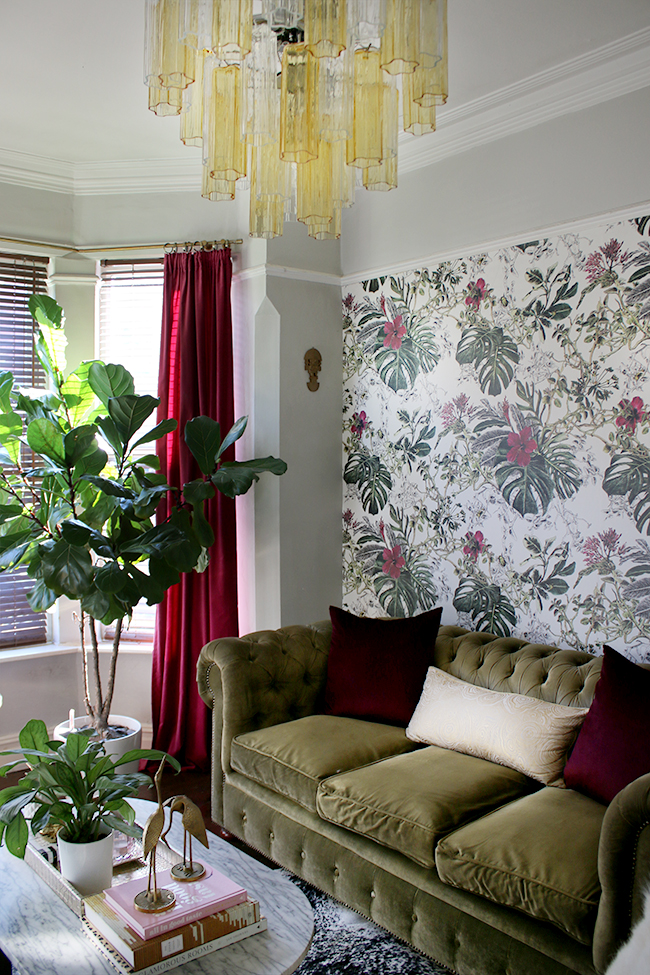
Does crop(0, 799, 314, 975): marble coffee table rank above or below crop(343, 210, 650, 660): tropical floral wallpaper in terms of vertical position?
below

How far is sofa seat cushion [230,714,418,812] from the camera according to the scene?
2.68 metres

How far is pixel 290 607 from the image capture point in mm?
3871

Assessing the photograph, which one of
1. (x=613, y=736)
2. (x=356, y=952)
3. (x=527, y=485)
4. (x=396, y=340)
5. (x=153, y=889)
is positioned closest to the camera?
(x=153, y=889)

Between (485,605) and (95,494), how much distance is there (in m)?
1.78

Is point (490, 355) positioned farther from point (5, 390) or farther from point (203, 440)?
point (5, 390)


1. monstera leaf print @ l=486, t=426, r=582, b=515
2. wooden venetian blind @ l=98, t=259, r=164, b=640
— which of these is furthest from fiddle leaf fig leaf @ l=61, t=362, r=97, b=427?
monstera leaf print @ l=486, t=426, r=582, b=515

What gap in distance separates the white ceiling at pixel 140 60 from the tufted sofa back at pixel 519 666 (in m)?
2.11

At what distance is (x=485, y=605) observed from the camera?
3.38 m

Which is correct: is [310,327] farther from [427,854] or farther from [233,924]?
[233,924]

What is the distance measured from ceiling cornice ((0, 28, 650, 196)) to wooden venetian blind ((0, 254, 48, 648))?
0.45m

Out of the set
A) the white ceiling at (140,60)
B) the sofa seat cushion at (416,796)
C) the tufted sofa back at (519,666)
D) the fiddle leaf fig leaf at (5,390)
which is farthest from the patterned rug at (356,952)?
the white ceiling at (140,60)

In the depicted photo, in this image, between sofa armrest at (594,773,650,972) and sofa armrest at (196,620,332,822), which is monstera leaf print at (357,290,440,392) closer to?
sofa armrest at (196,620,332,822)

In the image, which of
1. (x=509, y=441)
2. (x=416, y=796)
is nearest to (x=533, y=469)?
(x=509, y=441)

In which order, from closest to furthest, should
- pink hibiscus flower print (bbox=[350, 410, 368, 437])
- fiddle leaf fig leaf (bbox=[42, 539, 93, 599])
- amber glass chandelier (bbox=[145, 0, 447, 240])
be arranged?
amber glass chandelier (bbox=[145, 0, 447, 240]) → fiddle leaf fig leaf (bbox=[42, 539, 93, 599]) → pink hibiscus flower print (bbox=[350, 410, 368, 437])
